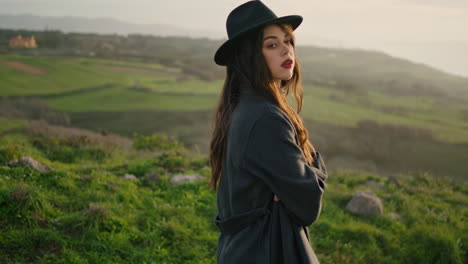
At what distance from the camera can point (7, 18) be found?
3450 centimetres

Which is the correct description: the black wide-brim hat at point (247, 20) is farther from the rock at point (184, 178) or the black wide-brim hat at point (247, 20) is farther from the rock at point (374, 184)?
the rock at point (374, 184)

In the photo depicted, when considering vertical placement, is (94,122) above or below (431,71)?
below

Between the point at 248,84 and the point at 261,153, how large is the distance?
0.54 meters

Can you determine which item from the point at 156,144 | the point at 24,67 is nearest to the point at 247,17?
the point at 156,144

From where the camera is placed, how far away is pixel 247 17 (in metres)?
2.17

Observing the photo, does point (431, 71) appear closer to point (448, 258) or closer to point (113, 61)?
point (113, 61)

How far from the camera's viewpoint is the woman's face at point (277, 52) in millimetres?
2211

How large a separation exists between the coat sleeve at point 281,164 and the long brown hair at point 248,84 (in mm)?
293

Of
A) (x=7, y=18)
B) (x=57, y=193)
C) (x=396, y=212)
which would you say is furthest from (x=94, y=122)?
(x=7, y=18)

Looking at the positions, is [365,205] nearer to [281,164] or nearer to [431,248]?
[431,248]

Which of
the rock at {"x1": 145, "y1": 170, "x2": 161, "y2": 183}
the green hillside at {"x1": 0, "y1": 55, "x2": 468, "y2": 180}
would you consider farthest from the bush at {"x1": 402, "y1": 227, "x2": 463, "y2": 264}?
the green hillside at {"x1": 0, "y1": 55, "x2": 468, "y2": 180}

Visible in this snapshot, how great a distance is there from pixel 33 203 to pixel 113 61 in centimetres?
3550

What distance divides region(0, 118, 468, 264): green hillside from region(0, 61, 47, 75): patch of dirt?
59.3ft

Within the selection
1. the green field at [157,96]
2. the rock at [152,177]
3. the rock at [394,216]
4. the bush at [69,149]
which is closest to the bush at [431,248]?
the rock at [394,216]
